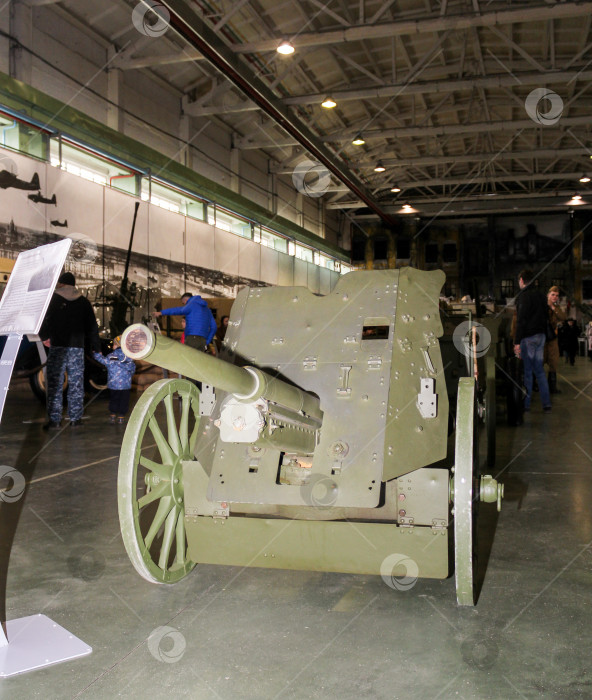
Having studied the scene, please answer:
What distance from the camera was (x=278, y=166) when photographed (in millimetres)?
22203

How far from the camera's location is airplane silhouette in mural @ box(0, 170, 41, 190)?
33.5ft

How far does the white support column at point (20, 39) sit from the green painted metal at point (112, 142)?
0.33 metres

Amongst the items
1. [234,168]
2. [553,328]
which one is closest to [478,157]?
[234,168]

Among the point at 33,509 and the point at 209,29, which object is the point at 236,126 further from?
the point at 33,509

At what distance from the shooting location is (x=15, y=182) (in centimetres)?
1050

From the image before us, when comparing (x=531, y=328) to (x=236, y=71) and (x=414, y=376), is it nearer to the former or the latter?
(x=414, y=376)

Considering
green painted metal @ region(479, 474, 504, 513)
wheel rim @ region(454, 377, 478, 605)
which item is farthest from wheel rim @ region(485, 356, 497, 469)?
wheel rim @ region(454, 377, 478, 605)

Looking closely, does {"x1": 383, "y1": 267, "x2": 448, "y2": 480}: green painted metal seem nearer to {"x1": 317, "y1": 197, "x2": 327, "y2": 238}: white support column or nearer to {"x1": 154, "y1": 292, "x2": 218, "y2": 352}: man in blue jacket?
{"x1": 154, "y1": 292, "x2": 218, "y2": 352}: man in blue jacket

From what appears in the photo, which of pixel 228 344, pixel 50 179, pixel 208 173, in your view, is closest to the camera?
pixel 228 344

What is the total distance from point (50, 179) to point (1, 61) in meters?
1.83

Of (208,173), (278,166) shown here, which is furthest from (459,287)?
(208,173)

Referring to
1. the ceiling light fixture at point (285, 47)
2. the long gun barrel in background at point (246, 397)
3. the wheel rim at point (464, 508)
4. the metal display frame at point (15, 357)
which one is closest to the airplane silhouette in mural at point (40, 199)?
the ceiling light fixture at point (285, 47)

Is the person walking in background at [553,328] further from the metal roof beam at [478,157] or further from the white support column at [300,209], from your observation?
the white support column at [300,209]

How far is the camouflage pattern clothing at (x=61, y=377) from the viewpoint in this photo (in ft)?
25.1
